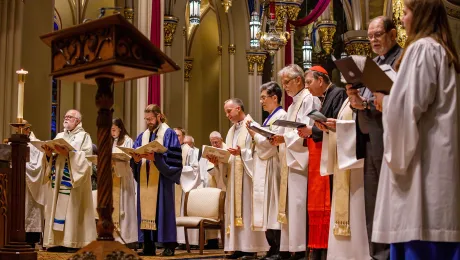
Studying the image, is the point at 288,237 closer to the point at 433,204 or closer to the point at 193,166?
the point at 433,204

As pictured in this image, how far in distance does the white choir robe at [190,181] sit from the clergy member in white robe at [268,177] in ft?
10.7

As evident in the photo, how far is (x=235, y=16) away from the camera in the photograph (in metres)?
19.2

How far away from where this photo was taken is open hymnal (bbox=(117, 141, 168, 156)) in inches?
321

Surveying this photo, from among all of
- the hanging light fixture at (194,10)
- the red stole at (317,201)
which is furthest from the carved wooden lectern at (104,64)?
the hanging light fixture at (194,10)

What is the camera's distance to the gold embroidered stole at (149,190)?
28.3 ft

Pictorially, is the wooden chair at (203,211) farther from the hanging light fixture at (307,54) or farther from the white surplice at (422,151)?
the hanging light fixture at (307,54)

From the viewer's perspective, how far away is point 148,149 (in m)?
8.29

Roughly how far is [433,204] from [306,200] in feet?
11.3

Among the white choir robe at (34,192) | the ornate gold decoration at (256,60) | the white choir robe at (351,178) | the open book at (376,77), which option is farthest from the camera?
the ornate gold decoration at (256,60)

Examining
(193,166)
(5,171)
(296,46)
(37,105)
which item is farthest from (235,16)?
(5,171)

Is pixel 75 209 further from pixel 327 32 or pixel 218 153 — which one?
pixel 327 32

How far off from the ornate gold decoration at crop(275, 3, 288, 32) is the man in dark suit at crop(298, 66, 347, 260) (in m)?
6.95

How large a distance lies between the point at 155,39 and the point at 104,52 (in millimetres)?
8641

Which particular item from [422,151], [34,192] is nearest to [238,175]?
[34,192]
